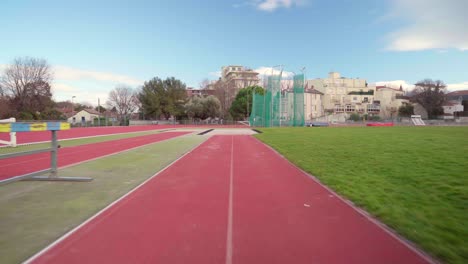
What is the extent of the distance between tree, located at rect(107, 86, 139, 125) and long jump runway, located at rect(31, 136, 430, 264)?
85.8 metres

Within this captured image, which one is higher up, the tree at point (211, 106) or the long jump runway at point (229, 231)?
the tree at point (211, 106)

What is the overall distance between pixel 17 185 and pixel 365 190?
874 cm

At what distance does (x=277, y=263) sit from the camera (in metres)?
3.60

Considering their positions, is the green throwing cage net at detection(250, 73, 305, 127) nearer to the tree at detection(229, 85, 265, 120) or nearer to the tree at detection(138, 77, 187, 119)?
the tree at detection(229, 85, 265, 120)

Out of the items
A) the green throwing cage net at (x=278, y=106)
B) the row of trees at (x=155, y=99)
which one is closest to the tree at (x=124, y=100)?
the row of trees at (x=155, y=99)

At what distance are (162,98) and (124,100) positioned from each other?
17.2 meters

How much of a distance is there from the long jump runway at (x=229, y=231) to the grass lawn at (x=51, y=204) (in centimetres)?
33

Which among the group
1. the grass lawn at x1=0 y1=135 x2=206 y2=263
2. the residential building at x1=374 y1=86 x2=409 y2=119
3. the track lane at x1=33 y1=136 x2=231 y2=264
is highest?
the residential building at x1=374 y1=86 x2=409 y2=119

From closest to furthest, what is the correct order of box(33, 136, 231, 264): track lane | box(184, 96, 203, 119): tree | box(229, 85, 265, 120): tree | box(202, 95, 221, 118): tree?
box(33, 136, 231, 264): track lane < box(229, 85, 265, 120): tree < box(184, 96, 203, 119): tree < box(202, 95, 221, 118): tree

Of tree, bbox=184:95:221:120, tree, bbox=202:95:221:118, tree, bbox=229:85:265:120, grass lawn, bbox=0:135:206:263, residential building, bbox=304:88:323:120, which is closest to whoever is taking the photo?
grass lawn, bbox=0:135:206:263

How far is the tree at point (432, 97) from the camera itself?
266 ft

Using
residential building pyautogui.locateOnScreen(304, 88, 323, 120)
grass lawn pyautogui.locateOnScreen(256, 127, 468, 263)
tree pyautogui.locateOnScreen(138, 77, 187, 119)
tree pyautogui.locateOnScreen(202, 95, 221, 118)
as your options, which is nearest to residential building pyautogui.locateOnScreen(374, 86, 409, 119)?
residential building pyautogui.locateOnScreen(304, 88, 323, 120)

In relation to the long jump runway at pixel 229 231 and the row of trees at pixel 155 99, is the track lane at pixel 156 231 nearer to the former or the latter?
the long jump runway at pixel 229 231

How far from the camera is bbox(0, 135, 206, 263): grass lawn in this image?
4.18m
